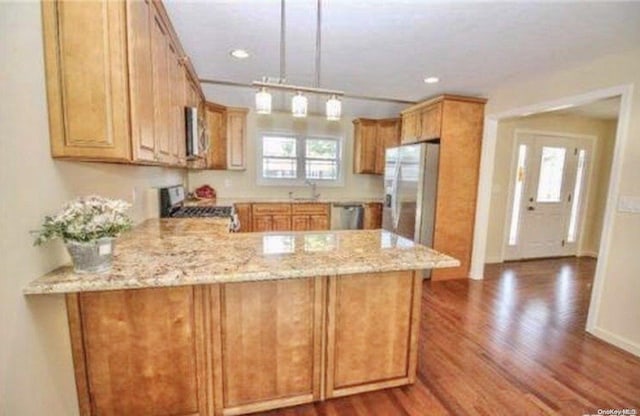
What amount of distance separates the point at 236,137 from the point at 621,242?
4656 mm

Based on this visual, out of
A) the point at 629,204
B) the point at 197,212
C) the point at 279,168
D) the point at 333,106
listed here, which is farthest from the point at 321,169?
the point at 629,204

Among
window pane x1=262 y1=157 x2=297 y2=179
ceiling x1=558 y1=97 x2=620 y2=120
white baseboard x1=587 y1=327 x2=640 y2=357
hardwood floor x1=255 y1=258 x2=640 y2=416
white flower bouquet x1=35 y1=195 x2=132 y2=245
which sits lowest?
hardwood floor x1=255 y1=258 x2=640 y2=416

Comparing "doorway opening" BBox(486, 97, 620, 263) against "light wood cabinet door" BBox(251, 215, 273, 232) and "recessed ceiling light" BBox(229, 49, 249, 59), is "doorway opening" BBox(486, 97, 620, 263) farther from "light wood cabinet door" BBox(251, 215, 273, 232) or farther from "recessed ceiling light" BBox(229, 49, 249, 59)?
"recessed ceiling light" BBox(229, 49, 249, 59)

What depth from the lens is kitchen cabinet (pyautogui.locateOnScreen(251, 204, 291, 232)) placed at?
16.0 ft

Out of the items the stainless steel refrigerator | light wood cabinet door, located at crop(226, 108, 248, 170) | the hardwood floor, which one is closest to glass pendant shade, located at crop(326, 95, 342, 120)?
the hardwood floor

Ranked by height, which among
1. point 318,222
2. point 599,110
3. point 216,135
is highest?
point 599,110

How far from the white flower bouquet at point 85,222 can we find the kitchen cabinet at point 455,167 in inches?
136

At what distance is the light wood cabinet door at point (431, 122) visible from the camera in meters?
3.86

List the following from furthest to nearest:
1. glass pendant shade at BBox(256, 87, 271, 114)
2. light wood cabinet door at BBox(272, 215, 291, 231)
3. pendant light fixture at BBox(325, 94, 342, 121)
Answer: light wood cabinet door at BBox(272, 215, 291, 231) < pendant light fixture at BBox(325, 94, 342, 121) < glass pendant shade at BBox(256, 87, 271, 114)

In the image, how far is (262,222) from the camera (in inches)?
193

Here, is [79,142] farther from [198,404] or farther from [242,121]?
[242,121]

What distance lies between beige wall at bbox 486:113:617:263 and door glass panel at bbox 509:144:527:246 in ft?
0.56

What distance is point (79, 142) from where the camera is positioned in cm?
137

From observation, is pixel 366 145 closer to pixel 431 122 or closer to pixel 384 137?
pixel 384 137
